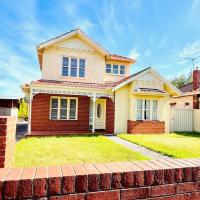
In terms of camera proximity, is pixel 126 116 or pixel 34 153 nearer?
pixel 34 153

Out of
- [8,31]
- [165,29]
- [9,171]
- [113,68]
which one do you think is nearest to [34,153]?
[9,171]

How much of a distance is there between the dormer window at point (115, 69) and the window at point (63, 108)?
4.86m

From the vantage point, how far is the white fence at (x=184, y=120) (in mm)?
19609

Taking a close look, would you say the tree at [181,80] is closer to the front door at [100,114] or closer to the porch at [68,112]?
the front door at [100,114]

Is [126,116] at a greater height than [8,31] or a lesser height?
lesser

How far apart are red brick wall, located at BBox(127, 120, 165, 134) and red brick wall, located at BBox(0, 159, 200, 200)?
48.8ft

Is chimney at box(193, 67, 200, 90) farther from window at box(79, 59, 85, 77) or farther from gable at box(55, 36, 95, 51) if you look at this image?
window at box(79, 59, 85, 77)

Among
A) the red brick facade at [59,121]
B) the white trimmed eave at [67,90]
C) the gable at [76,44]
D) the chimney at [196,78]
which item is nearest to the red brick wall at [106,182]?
the white trimmed eave at [67,90]

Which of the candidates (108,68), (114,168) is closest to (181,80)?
(108,68)

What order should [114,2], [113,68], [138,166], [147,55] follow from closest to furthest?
[138,166] < [114,2] < [113,68] < [147,55]

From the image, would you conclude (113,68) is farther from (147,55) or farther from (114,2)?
(147,55)

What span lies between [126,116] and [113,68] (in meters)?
5.70

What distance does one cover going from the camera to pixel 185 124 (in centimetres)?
1998

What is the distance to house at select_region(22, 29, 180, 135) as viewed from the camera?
16.9 meters
